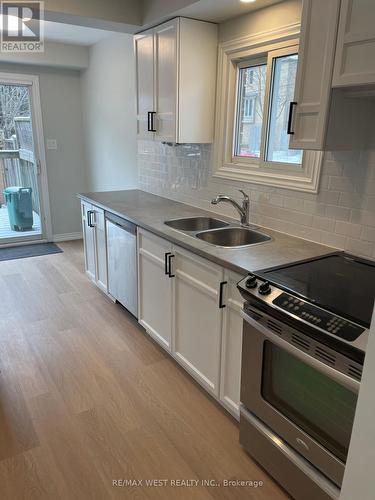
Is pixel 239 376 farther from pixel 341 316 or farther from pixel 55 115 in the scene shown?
pixel 55 115

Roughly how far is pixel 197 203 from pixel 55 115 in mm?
3024

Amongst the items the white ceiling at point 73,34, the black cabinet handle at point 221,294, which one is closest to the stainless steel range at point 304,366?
the black cabinet handle at point 221,294

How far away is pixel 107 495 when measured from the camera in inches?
64.4

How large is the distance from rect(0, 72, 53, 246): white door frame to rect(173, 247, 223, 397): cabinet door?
356cm

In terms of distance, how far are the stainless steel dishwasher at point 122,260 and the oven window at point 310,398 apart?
1.46 m

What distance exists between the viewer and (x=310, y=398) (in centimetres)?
144

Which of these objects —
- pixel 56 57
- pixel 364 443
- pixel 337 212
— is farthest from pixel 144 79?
pixel 364 443

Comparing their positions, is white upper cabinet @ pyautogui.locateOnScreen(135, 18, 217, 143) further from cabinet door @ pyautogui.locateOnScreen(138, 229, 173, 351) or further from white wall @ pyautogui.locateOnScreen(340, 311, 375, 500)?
white wall @ pyautogui.locateOnScreen(340, 311, 375, 500)

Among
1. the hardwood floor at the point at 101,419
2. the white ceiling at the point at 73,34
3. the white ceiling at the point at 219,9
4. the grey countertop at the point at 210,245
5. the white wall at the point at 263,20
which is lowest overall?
the hardwood floor at the point at 101,419

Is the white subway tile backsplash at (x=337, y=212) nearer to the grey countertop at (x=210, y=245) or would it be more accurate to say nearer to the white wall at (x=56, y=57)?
the grey countertop at (x=210, y=245)

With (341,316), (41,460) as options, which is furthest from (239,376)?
(41,460)

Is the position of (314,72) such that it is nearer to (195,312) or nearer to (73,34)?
(195,312)

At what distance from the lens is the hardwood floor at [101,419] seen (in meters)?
1.69

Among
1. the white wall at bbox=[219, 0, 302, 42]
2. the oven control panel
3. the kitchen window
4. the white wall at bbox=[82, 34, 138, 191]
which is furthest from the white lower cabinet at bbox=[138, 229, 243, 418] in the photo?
the white wall at bbox=[82, 34, 138, 191]
